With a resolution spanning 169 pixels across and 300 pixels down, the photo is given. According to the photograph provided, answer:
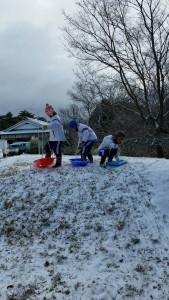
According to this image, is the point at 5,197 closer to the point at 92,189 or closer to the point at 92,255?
the point at 92,189


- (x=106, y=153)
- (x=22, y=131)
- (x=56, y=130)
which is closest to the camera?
(x=106, y=153)

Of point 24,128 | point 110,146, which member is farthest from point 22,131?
point 110,146

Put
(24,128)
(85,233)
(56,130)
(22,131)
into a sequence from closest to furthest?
(85,233) → (56,130) → (22,131) → (24,128)

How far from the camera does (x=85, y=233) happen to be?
222 inches

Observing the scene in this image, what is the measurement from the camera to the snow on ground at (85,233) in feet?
14.1

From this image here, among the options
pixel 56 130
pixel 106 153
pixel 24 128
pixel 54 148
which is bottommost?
pixel 106 153

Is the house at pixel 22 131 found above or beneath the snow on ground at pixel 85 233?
above

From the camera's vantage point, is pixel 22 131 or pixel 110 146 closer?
pixel 110 146

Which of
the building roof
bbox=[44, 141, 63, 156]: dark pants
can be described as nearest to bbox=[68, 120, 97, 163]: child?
bbox=[44, 141, 63, 156]: dark pants

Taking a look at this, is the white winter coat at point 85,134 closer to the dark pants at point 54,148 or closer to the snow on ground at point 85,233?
the dark pants at point 54,148

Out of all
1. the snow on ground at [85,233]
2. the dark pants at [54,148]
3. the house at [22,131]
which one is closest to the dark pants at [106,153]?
the snow on ground at [85,233]

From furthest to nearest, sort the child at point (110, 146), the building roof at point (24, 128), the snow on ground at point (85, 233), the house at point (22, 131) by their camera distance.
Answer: the house at point (22, 131)
the building roof at point (24, 128)
the child at point (110, 146)
the snow on ground at point (85, 233)

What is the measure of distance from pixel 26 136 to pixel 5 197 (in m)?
40.1

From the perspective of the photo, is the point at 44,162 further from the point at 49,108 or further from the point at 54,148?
the point at 49,108
